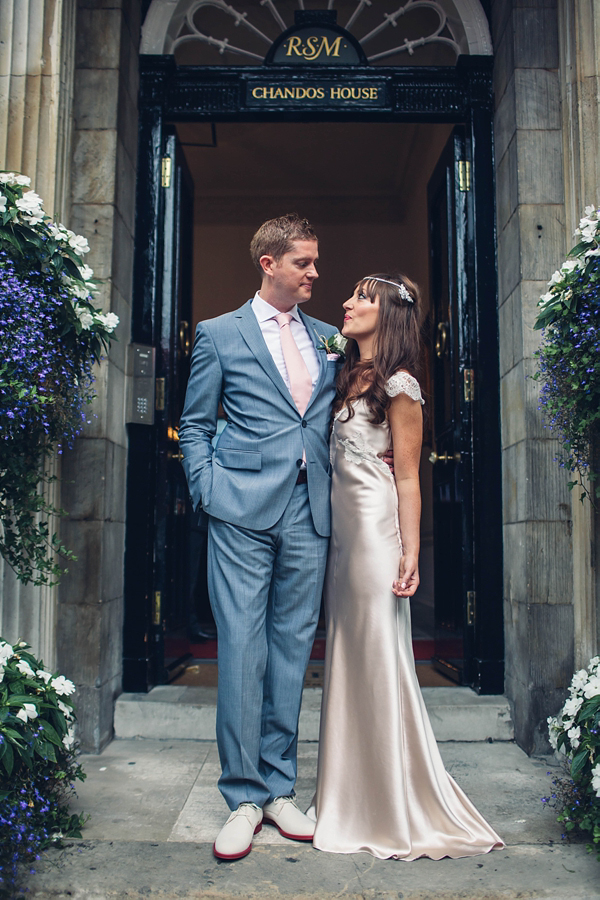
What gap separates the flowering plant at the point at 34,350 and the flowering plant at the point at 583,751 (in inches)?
76.7

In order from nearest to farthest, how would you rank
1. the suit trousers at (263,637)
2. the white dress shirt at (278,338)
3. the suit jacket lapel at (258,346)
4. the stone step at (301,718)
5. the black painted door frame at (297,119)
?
the suit trousers at (263,637) → the suit jacket lapel at (258,346) → the white dress shirt at (278,338) → the stone step at (301,718) → the black painted door frame at (297,119)

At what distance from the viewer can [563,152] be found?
3471mm

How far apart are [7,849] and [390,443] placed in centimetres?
167

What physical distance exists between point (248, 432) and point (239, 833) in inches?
50.2

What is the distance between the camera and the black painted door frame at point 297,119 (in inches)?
145

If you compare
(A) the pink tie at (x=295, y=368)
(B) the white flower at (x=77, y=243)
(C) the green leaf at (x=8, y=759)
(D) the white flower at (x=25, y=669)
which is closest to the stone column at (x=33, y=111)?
(B) the white flower at (x=77, y=243)

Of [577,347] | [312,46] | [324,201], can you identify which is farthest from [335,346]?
[324,201]

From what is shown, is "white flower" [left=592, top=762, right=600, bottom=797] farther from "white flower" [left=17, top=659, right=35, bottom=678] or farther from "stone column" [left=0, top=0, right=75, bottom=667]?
"stone column" [left=0, top=0, right=75, bottom=667]

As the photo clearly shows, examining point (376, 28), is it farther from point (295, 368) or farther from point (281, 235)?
point (295, 368)

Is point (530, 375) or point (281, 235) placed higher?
point (281, 235)

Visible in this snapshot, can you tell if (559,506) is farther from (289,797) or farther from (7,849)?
(7,849)

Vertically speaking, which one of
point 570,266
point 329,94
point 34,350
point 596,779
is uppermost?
point 329,94

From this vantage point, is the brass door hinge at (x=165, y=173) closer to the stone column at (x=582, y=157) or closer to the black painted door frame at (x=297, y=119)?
the black painted door frame at (x=297, y=119)

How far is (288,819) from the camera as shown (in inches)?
94.9
